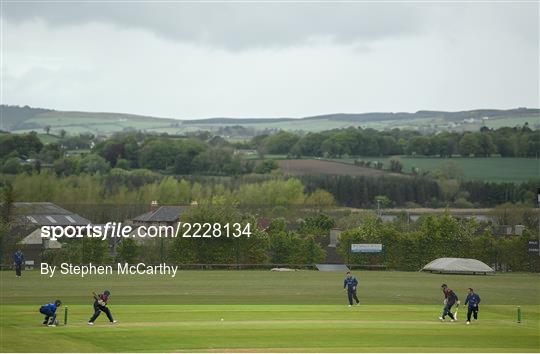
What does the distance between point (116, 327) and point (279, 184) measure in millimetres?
117383

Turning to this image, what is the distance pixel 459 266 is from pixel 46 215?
4713cm

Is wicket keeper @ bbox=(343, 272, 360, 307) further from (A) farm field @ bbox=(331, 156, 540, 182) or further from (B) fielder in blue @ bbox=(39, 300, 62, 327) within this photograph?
(A) farm field @ bbox=(331, 156, 540, 182)

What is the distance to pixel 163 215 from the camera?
109 meters

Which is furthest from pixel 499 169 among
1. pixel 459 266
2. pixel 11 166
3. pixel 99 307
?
pixel 99 307

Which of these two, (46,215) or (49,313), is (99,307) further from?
(46,215)

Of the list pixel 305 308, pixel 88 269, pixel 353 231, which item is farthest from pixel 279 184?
pixel 305 308

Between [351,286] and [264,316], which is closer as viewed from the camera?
[264,316]

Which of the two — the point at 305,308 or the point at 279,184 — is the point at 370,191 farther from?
the point at 305,308

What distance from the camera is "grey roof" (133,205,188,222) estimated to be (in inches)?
4181

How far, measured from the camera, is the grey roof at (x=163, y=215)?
106 meters

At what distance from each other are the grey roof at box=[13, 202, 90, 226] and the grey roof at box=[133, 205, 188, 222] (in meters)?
6.19

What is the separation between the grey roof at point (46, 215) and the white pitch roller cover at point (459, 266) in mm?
35730

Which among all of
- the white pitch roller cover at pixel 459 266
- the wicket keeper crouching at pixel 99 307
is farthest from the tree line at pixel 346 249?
the wicket keeper crouching at pixel 99 307

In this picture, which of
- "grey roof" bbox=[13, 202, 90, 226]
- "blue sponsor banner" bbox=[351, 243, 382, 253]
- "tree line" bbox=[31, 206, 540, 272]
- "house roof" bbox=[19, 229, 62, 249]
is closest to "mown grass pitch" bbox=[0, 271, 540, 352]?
"tree line" bbox=[31, 206, 540, 272]
